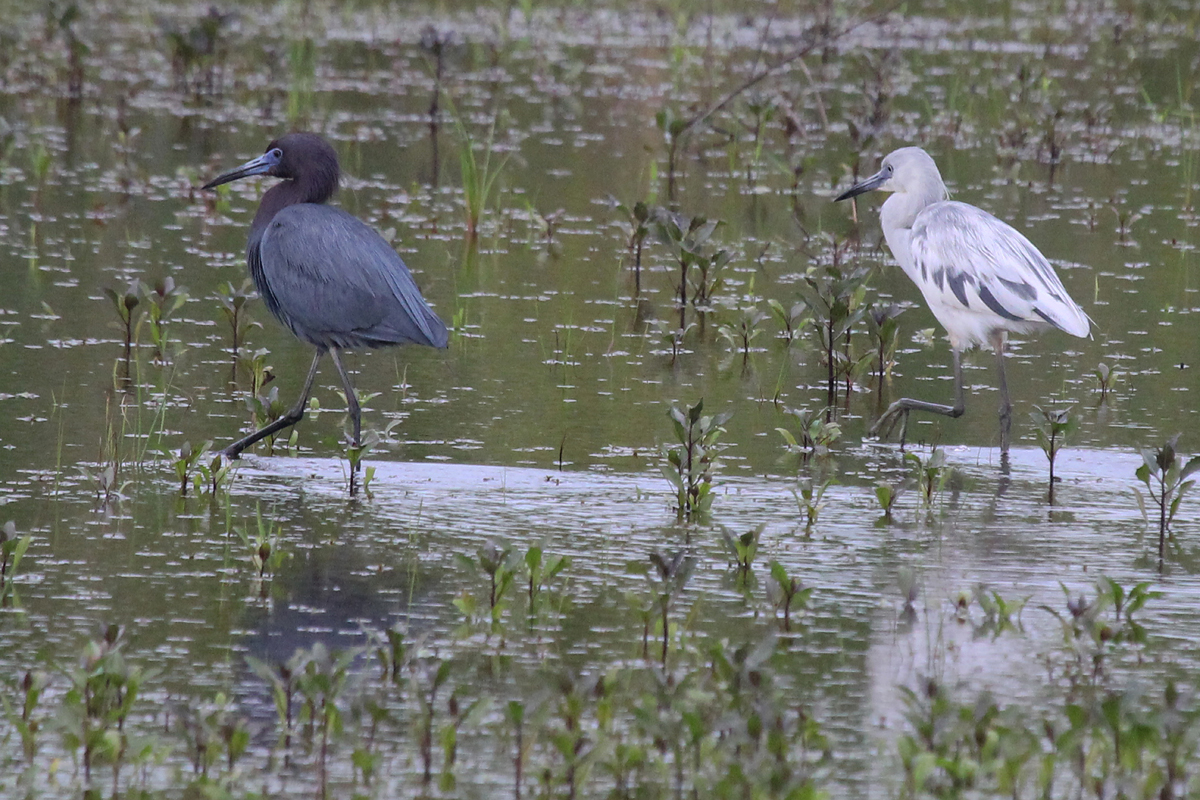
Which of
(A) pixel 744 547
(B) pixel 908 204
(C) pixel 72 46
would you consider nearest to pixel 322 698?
(A) pixel 744 547

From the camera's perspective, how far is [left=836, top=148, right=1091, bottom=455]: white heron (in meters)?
6.89

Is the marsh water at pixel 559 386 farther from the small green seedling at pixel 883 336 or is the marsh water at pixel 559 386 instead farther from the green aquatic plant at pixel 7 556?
the small green seedling at pixel 883 336

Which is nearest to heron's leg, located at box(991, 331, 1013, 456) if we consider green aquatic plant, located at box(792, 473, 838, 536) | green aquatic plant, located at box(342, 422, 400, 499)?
green aquatic plant, located at box(792, 473, 838, 536)

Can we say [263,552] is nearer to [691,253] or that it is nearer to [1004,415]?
[1004,415]

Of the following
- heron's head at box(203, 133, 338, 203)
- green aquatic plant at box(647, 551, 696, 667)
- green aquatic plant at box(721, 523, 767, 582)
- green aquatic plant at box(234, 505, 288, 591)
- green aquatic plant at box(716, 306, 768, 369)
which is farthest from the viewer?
green aquatic plant at box(716, 306, 768, 369)

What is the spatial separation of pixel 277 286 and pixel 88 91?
8472 mm

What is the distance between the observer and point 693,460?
5.87 m

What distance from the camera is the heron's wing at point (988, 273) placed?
6863mm

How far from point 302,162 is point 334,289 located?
84 centimetres

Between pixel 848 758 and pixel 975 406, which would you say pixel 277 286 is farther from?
pixel 848 758

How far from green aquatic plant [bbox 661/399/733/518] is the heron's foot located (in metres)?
1.16

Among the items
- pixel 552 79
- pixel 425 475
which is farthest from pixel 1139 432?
pixel 552 79

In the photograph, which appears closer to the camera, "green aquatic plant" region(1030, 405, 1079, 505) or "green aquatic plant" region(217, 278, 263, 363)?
"green aquatic plant" region(1030, 405, 1079, 505)

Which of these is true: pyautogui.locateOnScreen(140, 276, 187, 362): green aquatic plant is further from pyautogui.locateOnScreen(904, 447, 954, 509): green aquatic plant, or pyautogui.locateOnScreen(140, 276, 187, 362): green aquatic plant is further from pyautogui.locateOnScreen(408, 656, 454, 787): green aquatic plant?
pyautogui.locateOnScreen(408, 656, 454, 787): green aquatic plant
